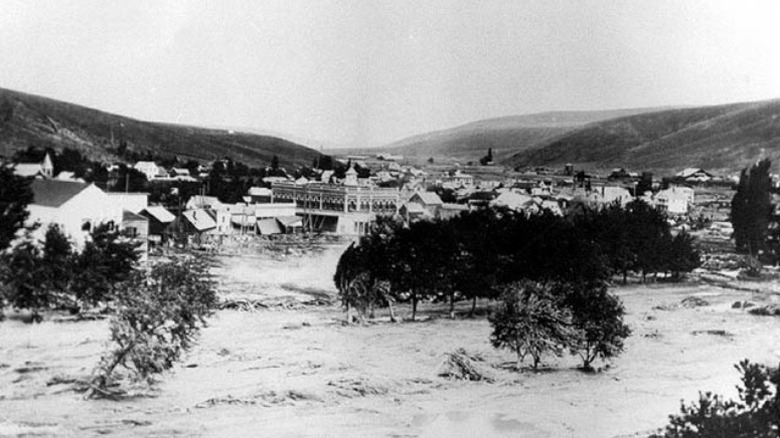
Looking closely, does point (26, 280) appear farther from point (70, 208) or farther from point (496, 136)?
point (496, 136)

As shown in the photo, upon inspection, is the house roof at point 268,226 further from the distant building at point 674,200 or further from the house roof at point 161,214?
the distant building at point 674,200

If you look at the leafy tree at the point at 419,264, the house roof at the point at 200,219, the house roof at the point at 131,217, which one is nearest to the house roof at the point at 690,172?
the leafy tree at the point at 419,264

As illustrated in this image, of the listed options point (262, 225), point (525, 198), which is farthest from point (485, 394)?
point (262, 225)

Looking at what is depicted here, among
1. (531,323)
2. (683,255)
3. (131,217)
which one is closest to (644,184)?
(683,255)

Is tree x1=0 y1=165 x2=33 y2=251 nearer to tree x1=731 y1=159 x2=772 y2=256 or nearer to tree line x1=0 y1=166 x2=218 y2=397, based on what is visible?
tree line x1=0 y1=166 x2=218 y2=397

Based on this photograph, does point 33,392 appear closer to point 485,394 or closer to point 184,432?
point 184,432
